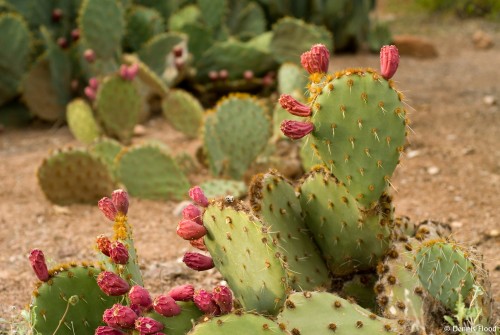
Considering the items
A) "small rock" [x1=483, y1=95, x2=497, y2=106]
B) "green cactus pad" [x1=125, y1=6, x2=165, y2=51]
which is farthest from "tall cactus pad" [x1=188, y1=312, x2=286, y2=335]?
"green cactus pad" [x1=125, y1=6, x2=165, y2=51]

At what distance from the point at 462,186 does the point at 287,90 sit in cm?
113

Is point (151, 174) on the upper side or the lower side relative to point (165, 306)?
lower

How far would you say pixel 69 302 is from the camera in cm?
240

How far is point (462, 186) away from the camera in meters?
4.54

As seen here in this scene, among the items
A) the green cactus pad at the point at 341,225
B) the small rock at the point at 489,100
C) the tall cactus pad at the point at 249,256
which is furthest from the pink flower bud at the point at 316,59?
the small rock at the point at 489,100

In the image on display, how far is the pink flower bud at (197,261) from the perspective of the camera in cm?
233

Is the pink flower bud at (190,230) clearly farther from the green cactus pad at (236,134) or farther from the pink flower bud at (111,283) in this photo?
the green cactus pad at (236,134)

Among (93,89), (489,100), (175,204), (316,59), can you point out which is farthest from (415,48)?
(316,59)

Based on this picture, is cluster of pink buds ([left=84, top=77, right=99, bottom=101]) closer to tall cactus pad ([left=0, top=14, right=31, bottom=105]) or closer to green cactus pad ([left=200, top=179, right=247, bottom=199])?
tall cactus pad ([left=0, top=14, right=31, bottom=105])

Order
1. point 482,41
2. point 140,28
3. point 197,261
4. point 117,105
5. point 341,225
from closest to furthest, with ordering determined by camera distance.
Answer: point 197,261 < point 341,225 < point 117,105 < point 140,28 < point 482,41

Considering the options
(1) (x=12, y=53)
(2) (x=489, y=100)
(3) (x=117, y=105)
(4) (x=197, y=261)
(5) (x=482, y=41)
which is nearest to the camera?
(4) (x=197, y=261)

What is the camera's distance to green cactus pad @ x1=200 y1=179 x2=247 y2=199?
4273mm

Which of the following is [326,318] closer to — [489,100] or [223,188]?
[223,188]

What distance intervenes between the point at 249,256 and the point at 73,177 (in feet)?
7.60
